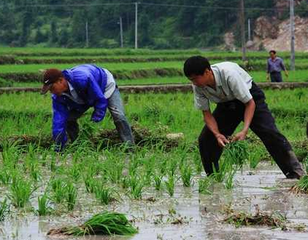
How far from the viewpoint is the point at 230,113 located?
26.3 feet

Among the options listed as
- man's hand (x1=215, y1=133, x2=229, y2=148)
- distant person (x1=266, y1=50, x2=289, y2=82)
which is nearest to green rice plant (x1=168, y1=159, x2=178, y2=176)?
man's hand (x1=215, y1=133, x2=229, y2=148)

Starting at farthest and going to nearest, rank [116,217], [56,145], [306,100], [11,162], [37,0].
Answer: [37,0] < [306,100] < [56,145] < [11,162] < [116,217]

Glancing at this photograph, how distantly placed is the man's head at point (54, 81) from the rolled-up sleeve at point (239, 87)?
1.87 meters

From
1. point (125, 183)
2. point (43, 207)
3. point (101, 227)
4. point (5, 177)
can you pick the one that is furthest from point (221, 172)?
point (101, 227)

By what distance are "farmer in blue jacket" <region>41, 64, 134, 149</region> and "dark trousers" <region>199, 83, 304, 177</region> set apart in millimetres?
1517

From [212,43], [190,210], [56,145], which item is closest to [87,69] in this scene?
[56,145]

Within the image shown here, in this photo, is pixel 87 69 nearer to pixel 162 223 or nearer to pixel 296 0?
pixel 162 223

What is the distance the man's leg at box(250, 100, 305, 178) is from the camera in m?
8.03

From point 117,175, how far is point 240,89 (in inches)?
47.6

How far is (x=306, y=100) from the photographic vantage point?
15.6 metres

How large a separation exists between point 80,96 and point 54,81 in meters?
0.63

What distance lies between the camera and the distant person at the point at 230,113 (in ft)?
24.8

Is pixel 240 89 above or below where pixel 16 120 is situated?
above

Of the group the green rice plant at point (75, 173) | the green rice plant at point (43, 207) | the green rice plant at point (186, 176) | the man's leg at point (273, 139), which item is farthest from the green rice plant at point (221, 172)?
the green rice plant at point (43, 207)
